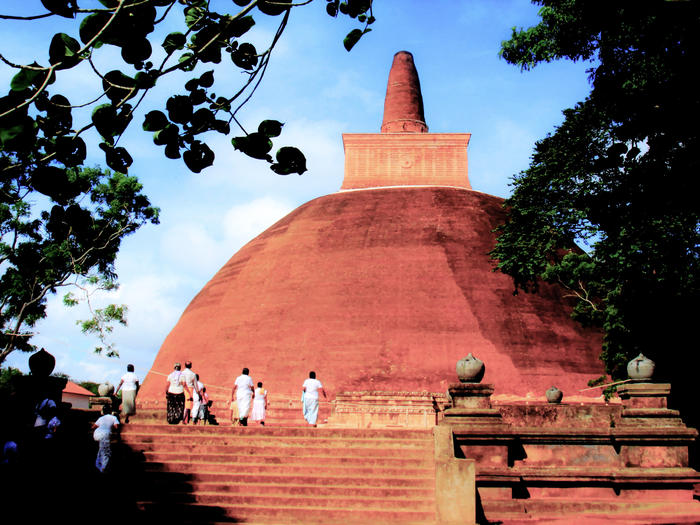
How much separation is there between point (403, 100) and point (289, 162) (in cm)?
2308

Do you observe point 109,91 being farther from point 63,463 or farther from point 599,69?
point 599,69

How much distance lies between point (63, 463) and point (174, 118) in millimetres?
5598

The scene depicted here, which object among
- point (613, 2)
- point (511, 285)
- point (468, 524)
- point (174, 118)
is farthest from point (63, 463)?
point (511, 285)

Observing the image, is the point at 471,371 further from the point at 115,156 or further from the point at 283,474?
the point at 115,156

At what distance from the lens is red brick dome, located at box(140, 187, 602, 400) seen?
614 inches

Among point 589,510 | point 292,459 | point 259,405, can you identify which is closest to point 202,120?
point 292,459

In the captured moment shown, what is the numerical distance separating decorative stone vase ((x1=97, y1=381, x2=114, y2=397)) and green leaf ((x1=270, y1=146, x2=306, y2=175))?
772 cm

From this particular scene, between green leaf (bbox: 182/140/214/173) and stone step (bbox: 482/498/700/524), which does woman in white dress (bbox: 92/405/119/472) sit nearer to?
stone step (bbox: 482/498/700/524)

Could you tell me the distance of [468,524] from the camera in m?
5.93

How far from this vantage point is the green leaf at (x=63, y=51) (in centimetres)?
268

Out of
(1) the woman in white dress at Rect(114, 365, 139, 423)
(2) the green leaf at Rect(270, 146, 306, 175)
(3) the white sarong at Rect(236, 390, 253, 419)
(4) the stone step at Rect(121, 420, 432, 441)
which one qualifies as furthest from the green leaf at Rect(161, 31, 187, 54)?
(3) the white sarong at Rect(236, 390, 253, 419)

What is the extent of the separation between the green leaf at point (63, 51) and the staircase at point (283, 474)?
5.01m

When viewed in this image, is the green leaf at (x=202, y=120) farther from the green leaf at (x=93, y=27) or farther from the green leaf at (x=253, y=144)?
the green leaf at (x=93, y=27)

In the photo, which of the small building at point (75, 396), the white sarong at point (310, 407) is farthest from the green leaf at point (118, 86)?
the small building at point (75, 396)
